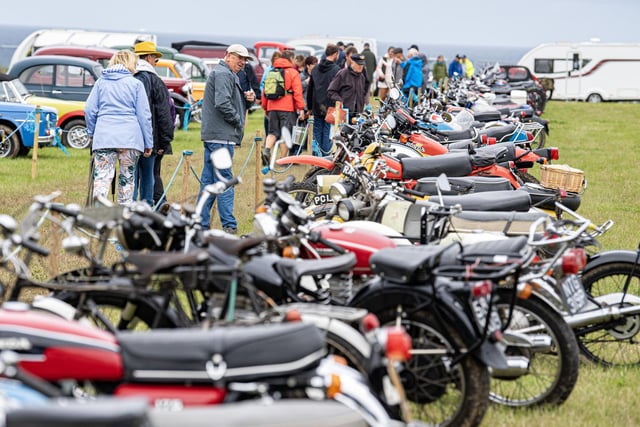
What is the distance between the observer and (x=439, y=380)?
4.84m

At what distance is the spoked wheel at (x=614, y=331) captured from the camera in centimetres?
635

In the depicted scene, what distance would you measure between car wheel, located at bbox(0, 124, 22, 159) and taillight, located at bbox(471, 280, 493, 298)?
46.0ft

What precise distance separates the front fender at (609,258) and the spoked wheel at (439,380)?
1.99m

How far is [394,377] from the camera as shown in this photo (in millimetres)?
3926

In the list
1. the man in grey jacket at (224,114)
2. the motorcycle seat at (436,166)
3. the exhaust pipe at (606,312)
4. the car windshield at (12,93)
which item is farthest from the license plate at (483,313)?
the car windshield at (12,93)

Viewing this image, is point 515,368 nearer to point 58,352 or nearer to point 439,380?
point 439,380

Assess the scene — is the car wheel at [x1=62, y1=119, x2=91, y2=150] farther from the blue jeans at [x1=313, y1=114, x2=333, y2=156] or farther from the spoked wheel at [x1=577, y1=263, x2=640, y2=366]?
the spoked wheel at [x1=577, y1=263, x2=640, y2=366]

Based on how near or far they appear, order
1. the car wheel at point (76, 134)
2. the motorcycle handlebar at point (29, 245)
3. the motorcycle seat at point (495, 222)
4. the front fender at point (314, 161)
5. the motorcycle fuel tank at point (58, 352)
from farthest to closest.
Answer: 1. the car wheel at point (76, 134)
2. the front fender at point (314, 161)
3. the motorcycle seat at point (495, 222)
4. the motorcycle handlebar at point (29, 245)
5. the motorcycle fuel tank at point (58, 352)

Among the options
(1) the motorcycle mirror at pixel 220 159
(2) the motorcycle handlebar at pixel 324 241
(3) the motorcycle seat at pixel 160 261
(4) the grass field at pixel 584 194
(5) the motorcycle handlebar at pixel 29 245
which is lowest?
(4) the grass field at pixel 584 194

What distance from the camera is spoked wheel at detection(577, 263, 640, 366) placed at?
6352 millimetres

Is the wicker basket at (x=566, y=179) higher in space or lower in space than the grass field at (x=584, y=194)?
higher

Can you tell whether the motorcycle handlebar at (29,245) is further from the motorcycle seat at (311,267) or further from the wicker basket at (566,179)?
the wicker basket at (566,179)

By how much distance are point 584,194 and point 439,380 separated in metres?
11.0

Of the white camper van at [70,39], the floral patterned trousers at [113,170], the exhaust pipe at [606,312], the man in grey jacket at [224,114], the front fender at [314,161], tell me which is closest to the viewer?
the exhaust pipe at [606,312]
